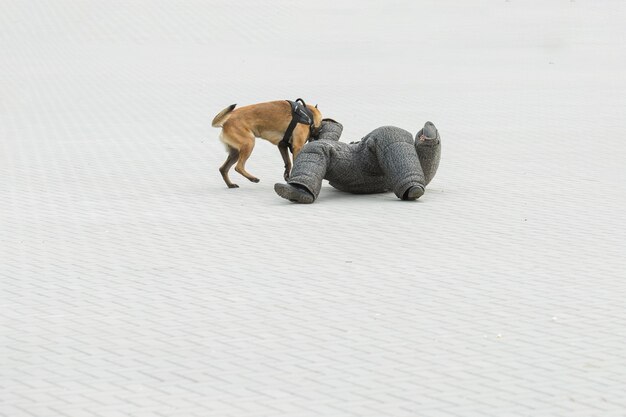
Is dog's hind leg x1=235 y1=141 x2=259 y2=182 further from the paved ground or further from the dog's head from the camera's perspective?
the dog's head

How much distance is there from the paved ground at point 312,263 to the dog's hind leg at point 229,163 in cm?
14

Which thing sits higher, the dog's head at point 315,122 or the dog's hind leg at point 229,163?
the dog's head at point 315,122

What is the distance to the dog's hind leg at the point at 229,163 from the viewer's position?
1084cm

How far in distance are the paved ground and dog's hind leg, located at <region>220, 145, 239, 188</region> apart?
14 cm

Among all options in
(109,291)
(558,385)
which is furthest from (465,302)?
(109,291)

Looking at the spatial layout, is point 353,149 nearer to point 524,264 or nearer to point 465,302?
point 524,264

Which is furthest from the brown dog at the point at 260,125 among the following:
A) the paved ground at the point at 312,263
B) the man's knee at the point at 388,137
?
the man's knee at the point at 388,137

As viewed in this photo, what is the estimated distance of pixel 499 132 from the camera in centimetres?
1455

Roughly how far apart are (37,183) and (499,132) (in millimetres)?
5567

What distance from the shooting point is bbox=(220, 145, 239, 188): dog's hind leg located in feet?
35.6

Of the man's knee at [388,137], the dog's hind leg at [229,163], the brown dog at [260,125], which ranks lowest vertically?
the dog's hind leg at [229,163]

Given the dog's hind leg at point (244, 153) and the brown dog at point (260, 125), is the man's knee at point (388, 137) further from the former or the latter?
the dog's hind leg at point (244, 153)

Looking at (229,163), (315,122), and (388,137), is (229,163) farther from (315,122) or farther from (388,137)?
(388,137)

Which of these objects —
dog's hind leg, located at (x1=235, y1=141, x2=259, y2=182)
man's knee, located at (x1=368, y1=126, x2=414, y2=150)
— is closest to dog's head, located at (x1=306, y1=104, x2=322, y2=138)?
dog's hind leg, located at (x1=235, y1=141, x2=259, y2=182)
